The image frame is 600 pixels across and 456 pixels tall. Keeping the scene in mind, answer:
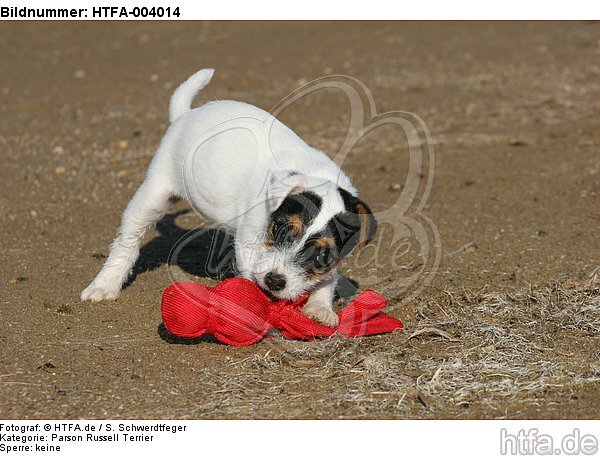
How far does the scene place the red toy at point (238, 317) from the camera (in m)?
5.67

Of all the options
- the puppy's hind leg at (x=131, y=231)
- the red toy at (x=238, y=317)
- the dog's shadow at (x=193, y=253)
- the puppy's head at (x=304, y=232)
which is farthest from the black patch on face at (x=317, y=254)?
the puppy's hind leg at (x=131, y=231)

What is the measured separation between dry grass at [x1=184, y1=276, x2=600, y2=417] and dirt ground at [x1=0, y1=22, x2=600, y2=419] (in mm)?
15

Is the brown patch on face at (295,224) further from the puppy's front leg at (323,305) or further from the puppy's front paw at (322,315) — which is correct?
the puppy's front paw at (322,315)

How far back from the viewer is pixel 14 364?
18.4ft

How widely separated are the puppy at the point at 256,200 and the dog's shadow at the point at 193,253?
1.51ft

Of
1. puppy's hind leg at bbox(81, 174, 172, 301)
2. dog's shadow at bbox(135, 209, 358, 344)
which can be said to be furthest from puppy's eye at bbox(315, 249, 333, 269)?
puppy's hind leg at bbox(81, 174, 172, 301)

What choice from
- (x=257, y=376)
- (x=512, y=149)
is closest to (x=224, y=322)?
(x=257, y=376)

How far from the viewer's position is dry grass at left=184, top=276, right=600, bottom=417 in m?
5.02

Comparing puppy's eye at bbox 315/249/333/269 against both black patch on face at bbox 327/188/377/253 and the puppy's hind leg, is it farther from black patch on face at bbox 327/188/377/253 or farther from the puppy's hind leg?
the puppy's hind leg

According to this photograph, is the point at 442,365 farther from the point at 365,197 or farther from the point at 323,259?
the point at 365,197

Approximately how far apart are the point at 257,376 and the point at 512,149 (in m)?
6.61

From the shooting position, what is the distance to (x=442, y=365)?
540 centimetres

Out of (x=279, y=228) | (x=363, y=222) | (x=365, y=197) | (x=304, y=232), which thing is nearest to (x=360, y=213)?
(x=363, y=222)

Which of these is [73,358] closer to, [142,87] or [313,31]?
[142,87]
